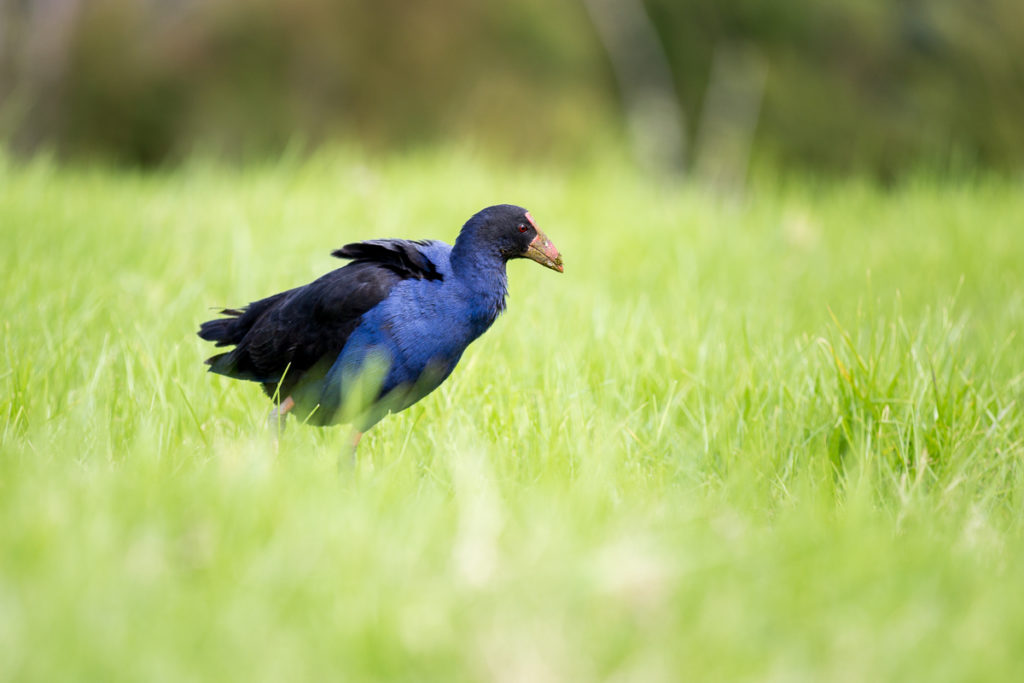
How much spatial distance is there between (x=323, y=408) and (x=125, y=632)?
4.63 feet

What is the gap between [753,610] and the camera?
1.82 m

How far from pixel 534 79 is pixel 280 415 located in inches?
231

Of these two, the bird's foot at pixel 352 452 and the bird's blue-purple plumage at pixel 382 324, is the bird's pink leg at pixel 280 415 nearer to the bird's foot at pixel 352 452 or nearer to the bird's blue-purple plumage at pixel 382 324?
the bird's blue-purple plumage at pixel 382 324

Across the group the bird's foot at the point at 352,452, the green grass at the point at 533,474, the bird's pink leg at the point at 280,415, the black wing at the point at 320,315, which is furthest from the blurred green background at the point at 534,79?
the bird's foot at the point at 352,452

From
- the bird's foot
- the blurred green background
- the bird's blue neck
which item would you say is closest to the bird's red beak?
the bird's blue neck

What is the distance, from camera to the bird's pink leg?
120 inches

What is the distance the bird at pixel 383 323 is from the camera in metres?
2.75

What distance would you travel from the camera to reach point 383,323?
2.78 metres

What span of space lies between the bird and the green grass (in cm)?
17

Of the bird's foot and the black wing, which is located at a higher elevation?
the black wing

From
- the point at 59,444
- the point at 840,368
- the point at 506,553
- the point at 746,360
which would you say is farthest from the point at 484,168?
the point at 506,553

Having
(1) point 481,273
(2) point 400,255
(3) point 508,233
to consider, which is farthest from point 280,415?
(3) point 508,233

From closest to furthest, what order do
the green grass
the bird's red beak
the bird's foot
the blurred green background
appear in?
the green grass
the bird's foot
the bird's red beak
the blurred green background

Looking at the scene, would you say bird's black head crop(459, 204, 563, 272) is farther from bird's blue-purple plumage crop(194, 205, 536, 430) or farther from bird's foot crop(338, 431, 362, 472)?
bird's foot crop(338, 431, 362, 472)
